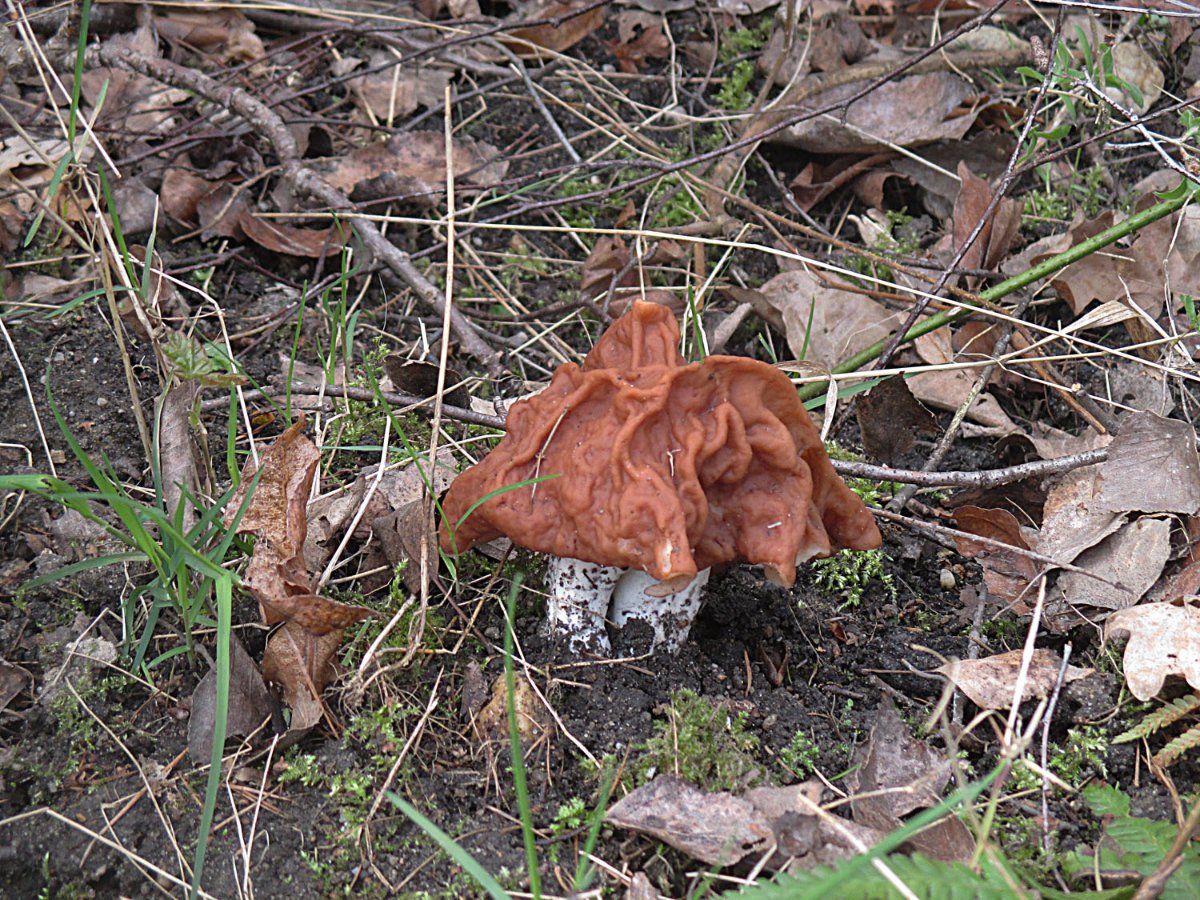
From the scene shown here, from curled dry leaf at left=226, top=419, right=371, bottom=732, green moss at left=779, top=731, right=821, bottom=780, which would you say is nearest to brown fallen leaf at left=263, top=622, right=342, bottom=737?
curled dry leaf at left=226, top=419, right=371, bottom=732

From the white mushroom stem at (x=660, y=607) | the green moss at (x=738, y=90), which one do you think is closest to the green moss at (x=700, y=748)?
the white mushroom stem at (x=660, y=607)

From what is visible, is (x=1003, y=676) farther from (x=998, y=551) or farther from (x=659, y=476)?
(x=659, y=476)

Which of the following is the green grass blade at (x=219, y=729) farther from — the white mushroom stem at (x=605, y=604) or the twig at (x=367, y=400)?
the twig at (x=367, y=400)

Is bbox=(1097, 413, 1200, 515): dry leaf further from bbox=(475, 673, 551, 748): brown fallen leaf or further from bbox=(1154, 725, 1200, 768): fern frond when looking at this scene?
Answer: bbox=(475, 673, 551, 748): brown fallen leaf

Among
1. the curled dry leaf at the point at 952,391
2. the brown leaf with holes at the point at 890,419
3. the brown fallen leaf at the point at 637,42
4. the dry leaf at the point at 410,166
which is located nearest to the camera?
the brown leaf with holes at the point at 890,419

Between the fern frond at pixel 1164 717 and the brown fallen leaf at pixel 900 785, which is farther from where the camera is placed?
the fern frond at pixel 1164 717

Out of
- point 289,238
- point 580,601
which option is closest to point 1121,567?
point 580,601
